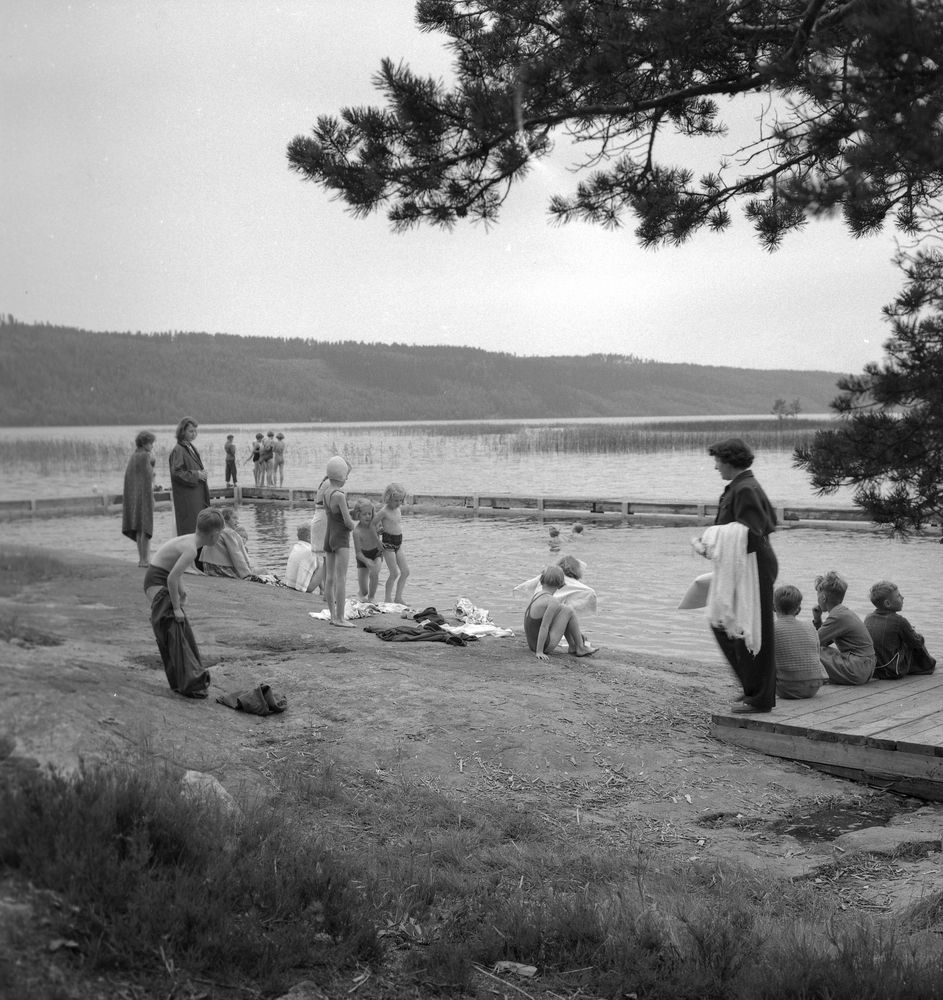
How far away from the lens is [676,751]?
6.82 m

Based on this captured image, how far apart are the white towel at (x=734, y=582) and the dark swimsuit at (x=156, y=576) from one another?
3.23 meters

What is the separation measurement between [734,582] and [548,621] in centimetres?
291

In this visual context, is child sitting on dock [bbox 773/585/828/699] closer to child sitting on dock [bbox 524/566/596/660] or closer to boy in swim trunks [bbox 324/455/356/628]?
child sitting on dock [bbox 524/566/596/660]

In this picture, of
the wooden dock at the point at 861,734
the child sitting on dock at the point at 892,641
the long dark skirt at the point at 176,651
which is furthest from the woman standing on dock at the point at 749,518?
the long dark skirt at the point at 176,651

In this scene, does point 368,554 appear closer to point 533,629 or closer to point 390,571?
point 390,571

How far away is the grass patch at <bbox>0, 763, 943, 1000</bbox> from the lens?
3.29 meters

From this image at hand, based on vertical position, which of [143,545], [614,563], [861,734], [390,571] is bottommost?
[614,563]

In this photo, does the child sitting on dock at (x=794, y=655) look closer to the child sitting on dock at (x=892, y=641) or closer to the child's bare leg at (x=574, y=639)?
the child sitting on dock at (x=892, y=641)

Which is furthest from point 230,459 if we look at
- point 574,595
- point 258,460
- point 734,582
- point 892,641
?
point 734,582

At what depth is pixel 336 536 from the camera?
31.2ft

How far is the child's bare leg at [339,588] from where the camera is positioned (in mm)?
9758

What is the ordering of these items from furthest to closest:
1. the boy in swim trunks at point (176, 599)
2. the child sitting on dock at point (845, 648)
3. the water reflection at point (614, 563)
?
the water reflection at point (614, 563)
the child sitting on dock at point (845, 648)
the boy in swim trunks at point (176, 599)

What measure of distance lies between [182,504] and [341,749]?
5.71 meters

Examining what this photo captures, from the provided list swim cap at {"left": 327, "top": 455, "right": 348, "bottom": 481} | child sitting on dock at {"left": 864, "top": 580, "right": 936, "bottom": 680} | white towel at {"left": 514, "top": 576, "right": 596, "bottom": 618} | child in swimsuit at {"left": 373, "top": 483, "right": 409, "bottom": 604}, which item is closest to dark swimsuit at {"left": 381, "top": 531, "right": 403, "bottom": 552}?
child in swimsuit at {"left": 373, "top": 483, "right": 409, "bottom": 604}
